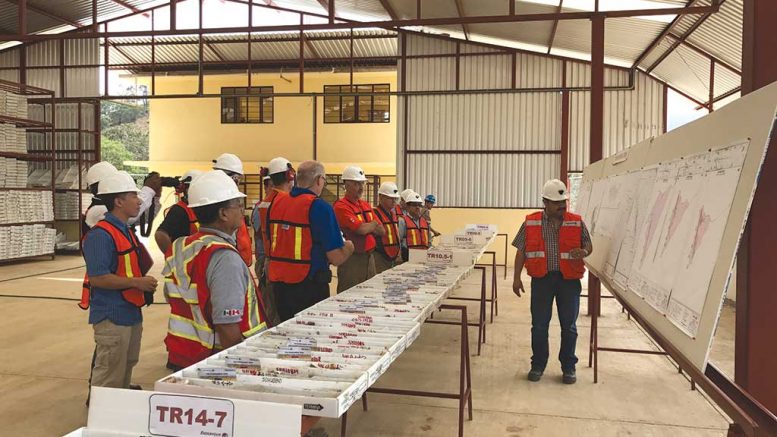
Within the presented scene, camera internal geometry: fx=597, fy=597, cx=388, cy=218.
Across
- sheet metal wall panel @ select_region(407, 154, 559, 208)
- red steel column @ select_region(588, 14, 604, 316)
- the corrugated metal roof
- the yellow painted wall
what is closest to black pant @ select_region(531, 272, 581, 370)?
red steel column @ select_region(588, 14, 604, 316)

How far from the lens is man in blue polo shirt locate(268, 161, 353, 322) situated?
13.0 ft

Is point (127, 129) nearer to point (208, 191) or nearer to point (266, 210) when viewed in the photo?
point (266, 210)

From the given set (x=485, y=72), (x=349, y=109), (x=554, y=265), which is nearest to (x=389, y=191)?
(x=554, y=265)

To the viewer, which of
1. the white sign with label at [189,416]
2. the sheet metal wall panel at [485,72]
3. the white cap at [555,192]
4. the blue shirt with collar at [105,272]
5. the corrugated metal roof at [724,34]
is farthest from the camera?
the sheet metal wall panel at [485,72]

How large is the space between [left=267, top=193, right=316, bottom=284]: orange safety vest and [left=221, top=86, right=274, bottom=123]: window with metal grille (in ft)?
49.7

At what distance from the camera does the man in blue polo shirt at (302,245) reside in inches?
156

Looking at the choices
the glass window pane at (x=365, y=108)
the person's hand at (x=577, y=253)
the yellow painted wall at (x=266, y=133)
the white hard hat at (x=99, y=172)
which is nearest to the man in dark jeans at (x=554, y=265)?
the person's hand at (x=577, y=253)

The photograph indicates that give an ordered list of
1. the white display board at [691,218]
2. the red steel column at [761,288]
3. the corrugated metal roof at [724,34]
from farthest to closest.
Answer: the corrugated metal roof at [724,34] < the red steel column at [761,288] < the white display board at [691,218]

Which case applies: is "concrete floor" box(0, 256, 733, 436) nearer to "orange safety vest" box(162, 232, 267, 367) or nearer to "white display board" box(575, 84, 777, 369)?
"white display board" box(575, 84, 777, 369)

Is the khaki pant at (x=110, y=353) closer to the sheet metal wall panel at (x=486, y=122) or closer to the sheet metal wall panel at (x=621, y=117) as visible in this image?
the sheet metal wall panel at (x=486, y=122)

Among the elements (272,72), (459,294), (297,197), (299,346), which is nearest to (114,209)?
(297,197)

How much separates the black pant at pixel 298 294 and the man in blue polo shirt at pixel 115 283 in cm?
96

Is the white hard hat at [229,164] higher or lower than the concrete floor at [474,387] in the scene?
higher

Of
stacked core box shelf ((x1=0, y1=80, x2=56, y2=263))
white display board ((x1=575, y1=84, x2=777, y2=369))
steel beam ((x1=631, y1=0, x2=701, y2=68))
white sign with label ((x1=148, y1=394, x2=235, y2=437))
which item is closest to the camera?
white sign with label ((x1=148, y1=394, x2=235, y2=437))
